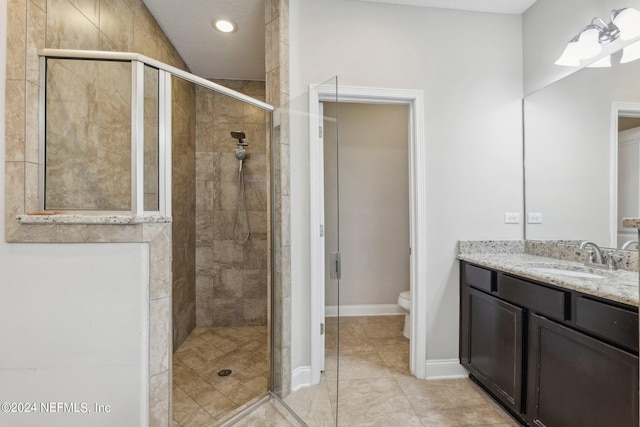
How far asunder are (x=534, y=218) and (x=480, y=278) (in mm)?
743

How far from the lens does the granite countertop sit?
107cm

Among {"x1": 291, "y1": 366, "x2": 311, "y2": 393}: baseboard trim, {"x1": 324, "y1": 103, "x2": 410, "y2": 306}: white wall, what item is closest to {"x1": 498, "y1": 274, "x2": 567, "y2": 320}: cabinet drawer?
{"x1": 291, "y1": 366, "x2": 311, "y2": 393}: baseboard trim

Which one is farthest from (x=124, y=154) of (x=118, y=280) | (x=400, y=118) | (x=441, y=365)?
(x=400, y=118)

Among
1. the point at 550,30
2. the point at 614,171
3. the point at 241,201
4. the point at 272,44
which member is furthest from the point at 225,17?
the point at 614,171

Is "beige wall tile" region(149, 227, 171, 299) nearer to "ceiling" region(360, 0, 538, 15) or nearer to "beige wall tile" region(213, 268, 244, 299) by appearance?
"beige wall tile" region(213, 268, 244, 299)

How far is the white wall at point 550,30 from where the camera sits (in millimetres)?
1695

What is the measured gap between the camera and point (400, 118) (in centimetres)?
325

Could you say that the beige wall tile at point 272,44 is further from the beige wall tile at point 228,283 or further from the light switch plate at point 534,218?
the light switch plate at point 534,218

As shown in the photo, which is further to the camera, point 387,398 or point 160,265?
point 387,398

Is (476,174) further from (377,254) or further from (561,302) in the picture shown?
(377,254)

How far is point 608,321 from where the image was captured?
1053mm

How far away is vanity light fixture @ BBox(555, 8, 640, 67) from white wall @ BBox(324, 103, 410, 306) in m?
1.58

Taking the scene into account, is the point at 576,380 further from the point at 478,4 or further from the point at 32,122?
the point at 32,122

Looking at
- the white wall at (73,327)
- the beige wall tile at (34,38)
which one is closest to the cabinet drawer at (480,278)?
the white wall at (73,327)
